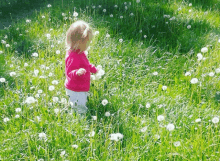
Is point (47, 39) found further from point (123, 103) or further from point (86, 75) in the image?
point (123, 103)

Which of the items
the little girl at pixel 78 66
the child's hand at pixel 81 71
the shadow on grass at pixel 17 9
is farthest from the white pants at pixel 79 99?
the shadow on grass at pixel 17 9

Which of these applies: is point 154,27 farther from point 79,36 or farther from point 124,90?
point 79,36

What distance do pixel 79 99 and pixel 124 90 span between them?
59 cm

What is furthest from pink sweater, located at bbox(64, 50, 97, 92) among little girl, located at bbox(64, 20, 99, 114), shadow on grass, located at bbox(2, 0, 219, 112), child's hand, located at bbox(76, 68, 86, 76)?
shadow on grass, located at bbox(2, 0, 219, 112)

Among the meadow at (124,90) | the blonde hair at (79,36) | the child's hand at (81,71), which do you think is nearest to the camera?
the meadow at (124,90)

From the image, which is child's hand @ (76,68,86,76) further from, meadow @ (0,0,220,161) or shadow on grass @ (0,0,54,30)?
shadow on grass @ (0,0,54,30)

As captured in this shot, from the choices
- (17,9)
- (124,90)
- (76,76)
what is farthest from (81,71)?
(17,9)

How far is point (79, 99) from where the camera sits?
3.04 meters

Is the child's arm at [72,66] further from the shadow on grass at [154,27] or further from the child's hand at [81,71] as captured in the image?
the shadow on grass at [154,27]

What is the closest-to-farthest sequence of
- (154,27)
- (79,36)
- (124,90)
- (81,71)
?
1. (81,71)
2. (79,36)
3. (124,90)
4. (154,27)

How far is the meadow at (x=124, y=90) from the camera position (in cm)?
244

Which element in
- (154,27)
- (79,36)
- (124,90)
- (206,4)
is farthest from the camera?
(206,4)

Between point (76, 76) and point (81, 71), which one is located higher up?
point (81, 71)

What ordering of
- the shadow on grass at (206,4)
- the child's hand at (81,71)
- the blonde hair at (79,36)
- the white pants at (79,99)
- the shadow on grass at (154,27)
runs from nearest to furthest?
1. the child's hand at (81,71)
2. the blonde hair at (79,36)
3. the white pants at (79,99)
4. the shadow on grass at (154,27)
5. the shadow on grass at (206,4)
